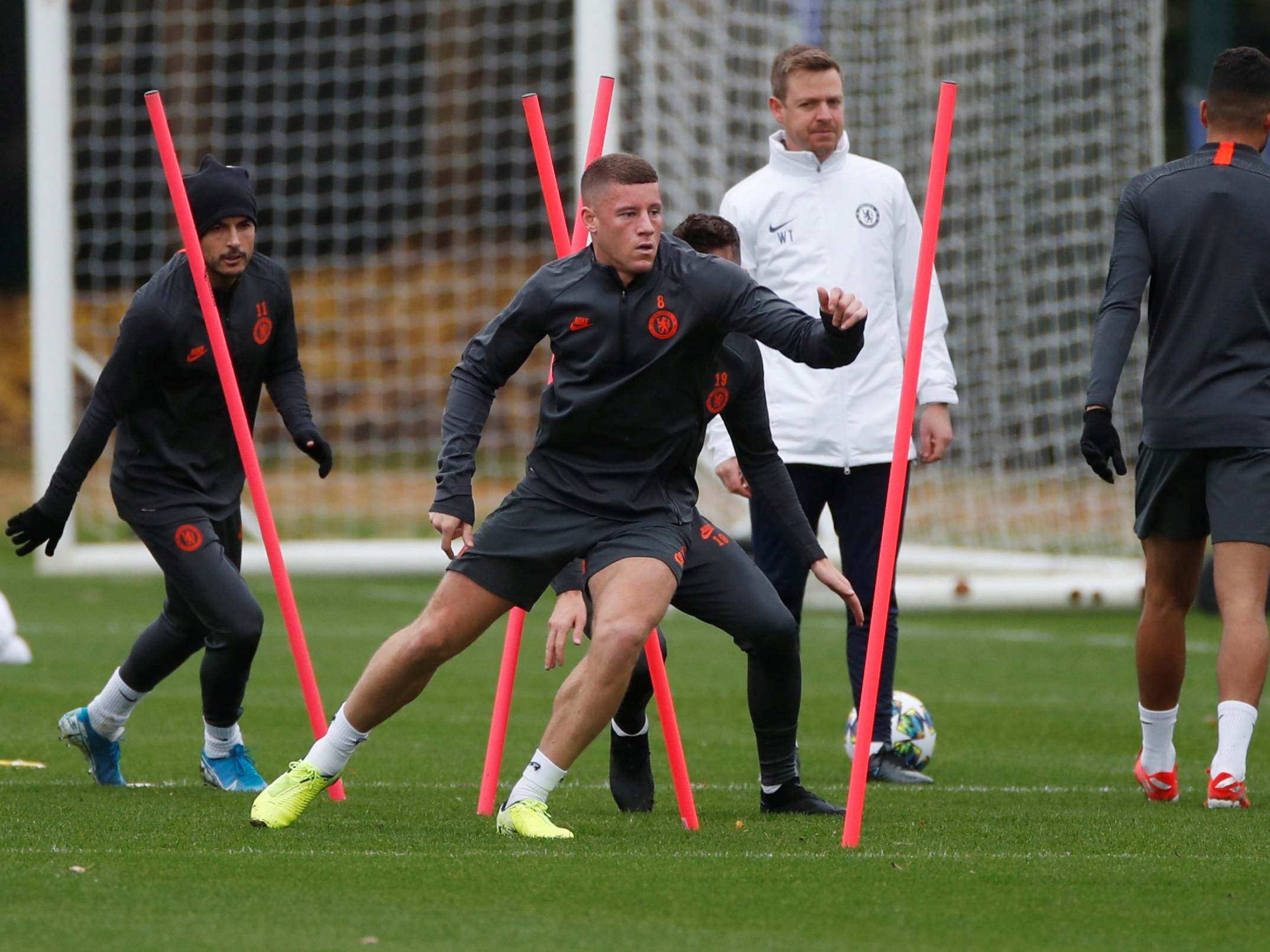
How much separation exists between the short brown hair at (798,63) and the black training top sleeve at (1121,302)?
1.20 m

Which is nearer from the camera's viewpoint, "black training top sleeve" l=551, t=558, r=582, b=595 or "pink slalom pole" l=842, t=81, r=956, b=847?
"pink slalom pole" l=842, t=81, r=956, b=847

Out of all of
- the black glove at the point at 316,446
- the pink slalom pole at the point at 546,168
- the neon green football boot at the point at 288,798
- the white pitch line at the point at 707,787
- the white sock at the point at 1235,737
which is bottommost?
the white pitch line at the point at 707,787

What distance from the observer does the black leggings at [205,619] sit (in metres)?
6.26

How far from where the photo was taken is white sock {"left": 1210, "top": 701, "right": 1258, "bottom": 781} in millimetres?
5922

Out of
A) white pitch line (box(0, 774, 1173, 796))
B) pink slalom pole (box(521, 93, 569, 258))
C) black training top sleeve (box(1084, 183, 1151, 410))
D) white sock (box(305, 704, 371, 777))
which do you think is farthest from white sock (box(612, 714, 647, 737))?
black training top sleeve (box(1084, 183, 1151, 410))

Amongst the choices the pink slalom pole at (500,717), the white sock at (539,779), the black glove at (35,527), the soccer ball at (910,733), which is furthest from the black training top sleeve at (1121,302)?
the black glove at (35,527)

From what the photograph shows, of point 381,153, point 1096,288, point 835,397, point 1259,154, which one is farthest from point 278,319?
point 381,153

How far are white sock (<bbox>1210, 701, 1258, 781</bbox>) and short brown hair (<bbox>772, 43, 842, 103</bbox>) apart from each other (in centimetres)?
242

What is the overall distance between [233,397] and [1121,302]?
263 cm

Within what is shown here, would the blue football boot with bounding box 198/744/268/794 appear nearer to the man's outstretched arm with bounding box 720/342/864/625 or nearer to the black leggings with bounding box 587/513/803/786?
the black leggings with bounding box 587/513/803/786

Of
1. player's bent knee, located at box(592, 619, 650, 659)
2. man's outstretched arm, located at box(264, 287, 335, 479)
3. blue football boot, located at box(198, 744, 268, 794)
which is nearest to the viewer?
player's bent knee, located at box(592, 619, 650, 659)

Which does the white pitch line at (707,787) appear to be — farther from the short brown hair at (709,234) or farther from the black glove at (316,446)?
the short brown hair at (709,234)

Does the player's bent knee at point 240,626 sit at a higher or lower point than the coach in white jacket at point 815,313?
lower

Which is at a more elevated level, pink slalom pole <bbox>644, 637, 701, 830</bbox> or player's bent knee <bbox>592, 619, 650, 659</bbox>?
player's bent knee <bbox>592, 619, 650, 659</bbox>
